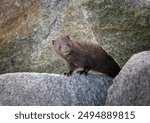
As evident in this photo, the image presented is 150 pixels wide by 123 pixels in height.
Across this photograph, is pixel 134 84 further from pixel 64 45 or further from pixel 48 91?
pixel 64 45

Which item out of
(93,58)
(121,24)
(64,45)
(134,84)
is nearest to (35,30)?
(64,45)

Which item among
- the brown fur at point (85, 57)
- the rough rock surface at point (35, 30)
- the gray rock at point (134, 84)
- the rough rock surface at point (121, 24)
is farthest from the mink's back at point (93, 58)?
the gray rock at point (134, 84)

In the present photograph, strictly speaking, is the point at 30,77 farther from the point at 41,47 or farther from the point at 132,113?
the point at 41,47

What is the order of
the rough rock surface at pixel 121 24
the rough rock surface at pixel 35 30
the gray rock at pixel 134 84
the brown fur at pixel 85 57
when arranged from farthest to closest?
the rough rock surface at pixel 35 30 → the brown fur at pixel 85 57 → the rough rock surface at pixel 121 24 → the gray rock at pixel 134 84

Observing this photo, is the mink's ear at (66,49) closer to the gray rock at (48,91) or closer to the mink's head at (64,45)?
the mink's head at (64,45)

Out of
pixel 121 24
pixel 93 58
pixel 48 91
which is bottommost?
pixel 48 91

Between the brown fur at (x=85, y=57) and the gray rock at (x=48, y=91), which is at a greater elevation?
the brown fur at (x=85, y=57)
